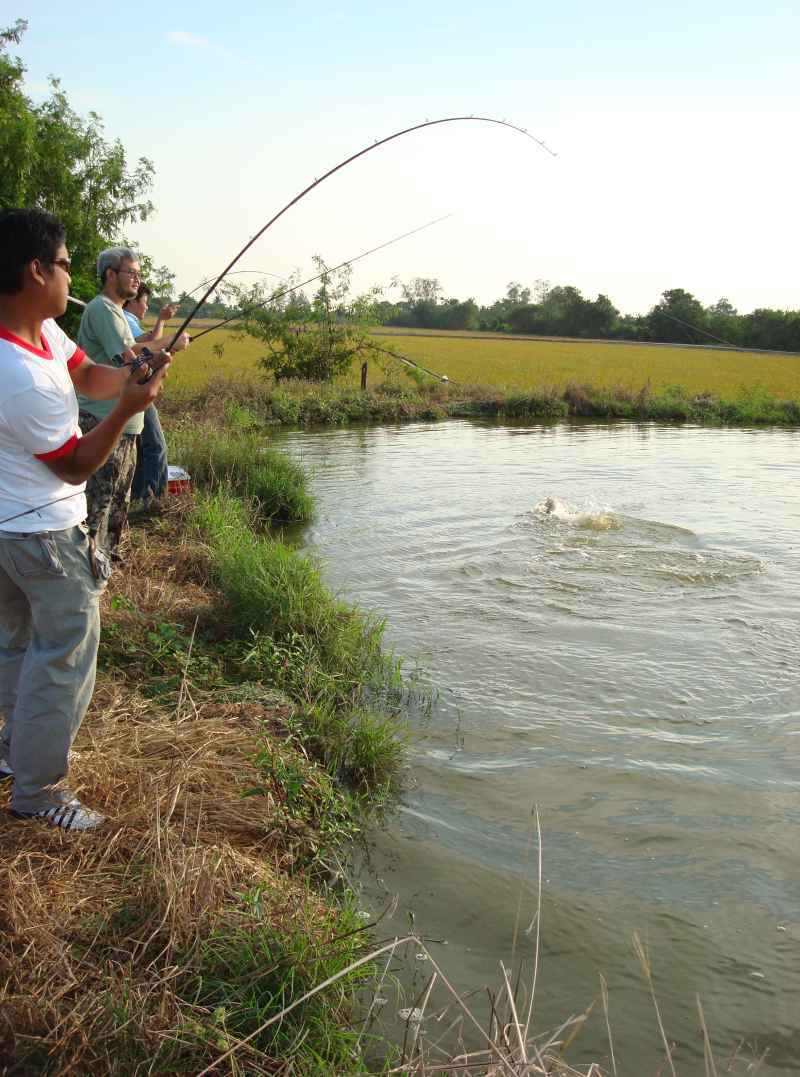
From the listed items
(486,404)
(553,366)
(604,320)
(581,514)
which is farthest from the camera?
(604,320)

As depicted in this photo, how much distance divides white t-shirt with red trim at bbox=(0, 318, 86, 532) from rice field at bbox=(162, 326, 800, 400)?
731 inches

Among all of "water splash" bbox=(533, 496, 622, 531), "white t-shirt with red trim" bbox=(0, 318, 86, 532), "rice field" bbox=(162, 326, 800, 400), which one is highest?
"rice field" bbox=(162, 326, 800, 400)

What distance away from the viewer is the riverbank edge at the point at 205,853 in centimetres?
226

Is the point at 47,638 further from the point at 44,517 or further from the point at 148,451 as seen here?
the point at 148,451

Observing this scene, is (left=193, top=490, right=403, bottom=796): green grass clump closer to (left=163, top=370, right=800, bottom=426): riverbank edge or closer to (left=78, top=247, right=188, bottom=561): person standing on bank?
(left=78, top=247, right=188, bottom=561): person standing on bank

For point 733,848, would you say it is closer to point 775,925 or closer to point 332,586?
point 775,925

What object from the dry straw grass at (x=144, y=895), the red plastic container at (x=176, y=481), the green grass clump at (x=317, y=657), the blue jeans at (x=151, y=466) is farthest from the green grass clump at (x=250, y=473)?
the dry straw grass at (x=144, y=895)

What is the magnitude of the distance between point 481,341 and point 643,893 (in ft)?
172

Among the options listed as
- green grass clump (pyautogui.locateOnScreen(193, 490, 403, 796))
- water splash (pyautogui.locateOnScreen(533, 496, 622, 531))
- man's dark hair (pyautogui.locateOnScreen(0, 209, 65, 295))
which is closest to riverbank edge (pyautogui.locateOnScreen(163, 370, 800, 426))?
water splash (pyautogui.locateOnScreen(533, 496, 622, 531))

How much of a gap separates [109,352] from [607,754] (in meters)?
3.48

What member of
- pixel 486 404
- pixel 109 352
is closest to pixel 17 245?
pixel 109 352

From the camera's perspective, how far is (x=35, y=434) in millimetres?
2510

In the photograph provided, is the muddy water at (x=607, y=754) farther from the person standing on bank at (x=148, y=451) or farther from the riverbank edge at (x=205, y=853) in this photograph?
the person standing on bank at (x=148, y=451)

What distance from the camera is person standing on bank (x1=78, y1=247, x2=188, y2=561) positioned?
5062mm
